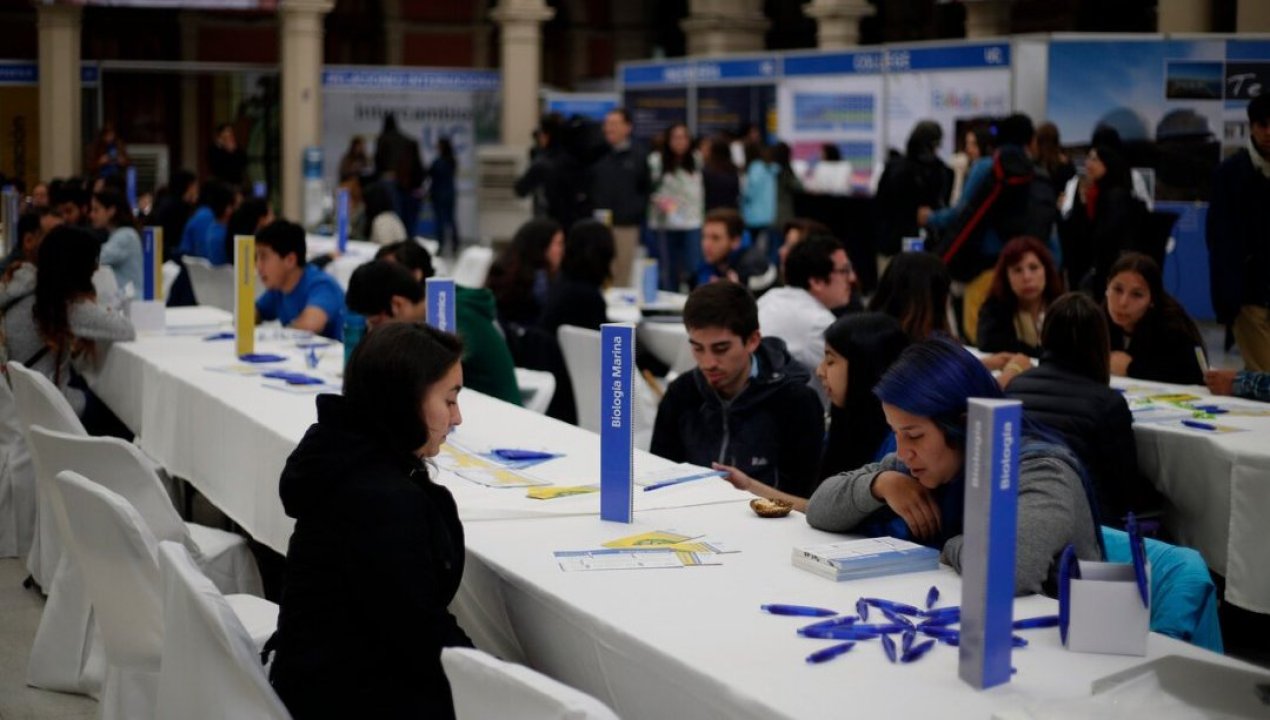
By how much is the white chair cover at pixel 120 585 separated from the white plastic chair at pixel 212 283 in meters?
5.64

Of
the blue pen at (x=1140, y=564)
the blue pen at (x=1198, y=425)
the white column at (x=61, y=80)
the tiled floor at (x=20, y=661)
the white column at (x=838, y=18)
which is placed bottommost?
the tiled floor at (x=20, y=661)

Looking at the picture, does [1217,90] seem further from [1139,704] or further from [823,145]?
[1139,704]

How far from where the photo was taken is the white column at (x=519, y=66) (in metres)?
19.2

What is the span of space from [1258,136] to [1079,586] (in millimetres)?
4990

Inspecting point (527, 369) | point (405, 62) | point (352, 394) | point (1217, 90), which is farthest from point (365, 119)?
point (352, 394)

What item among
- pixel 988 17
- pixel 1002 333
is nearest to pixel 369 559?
pixel 1002 333

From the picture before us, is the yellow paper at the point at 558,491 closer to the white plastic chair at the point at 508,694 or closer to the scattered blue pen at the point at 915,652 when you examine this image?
the scattered blue pen at the point at 915,652

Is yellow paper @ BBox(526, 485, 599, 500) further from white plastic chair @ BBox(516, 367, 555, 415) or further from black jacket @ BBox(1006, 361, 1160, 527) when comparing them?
white plastic chair @ BBox(516, 367, 555, 415)

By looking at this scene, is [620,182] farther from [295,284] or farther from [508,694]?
[508,694]

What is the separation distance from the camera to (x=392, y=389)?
9.68ft

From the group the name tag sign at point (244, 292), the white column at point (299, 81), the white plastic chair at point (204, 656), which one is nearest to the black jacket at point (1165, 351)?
the name tag sign at point (244, 292)

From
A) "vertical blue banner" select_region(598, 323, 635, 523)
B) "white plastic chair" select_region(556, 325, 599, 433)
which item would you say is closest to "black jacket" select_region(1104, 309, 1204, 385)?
"white plastic chair" select_region(556, 325, 599, 433)

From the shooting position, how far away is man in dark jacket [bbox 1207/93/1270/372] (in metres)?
7.25

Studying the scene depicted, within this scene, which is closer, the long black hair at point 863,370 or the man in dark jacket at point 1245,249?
the long black hair at point 863,370
